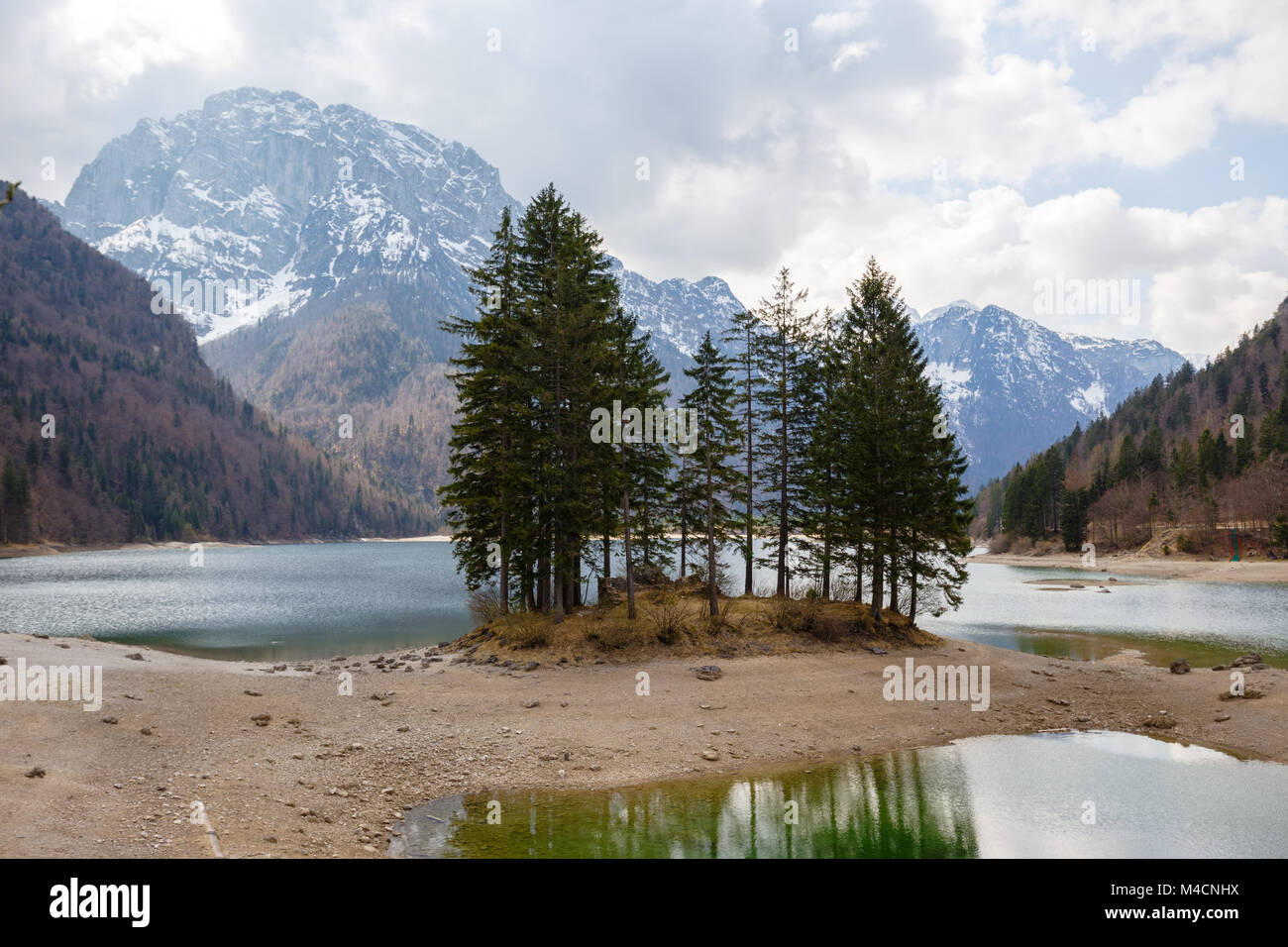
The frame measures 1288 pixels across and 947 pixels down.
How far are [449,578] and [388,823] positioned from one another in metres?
74.3

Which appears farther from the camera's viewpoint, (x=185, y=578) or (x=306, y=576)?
Result: (x=306, y=576)

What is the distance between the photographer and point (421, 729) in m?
18.5

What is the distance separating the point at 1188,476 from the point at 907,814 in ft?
411

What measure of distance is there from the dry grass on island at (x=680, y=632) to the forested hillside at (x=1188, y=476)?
8609cm

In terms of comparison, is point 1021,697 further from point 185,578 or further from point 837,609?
point 185,578

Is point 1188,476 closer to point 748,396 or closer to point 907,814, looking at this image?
point 748,396

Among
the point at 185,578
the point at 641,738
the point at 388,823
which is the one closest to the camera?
the point at 388,823

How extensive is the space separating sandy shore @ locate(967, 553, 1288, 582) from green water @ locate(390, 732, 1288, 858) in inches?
3026

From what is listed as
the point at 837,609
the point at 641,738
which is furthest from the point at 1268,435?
the point at 641,738

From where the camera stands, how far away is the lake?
38406 millimetres

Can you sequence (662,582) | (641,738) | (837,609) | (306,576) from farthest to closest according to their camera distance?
(306,576)
(662,582)
(837,609)
(641,738)
